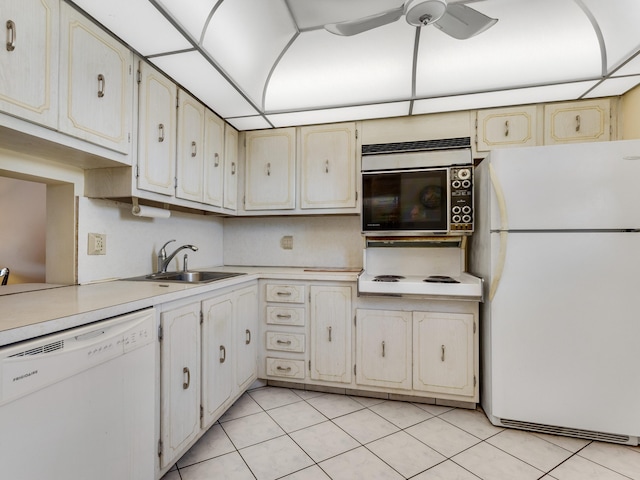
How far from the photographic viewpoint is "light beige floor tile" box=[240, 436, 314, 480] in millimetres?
1501

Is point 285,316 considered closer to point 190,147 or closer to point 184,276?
point 184,276

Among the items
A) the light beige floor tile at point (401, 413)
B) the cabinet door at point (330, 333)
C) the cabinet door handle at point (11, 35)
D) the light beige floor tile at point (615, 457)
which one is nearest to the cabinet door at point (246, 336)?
the cabinet door at point (330, 333)

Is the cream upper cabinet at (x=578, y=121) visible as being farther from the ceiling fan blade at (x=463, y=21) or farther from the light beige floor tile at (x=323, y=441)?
the light beige floor tile at (x=323, y=441)

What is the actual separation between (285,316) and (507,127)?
2222mm

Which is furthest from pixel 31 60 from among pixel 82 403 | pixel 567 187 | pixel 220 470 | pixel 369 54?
pixel 567 187

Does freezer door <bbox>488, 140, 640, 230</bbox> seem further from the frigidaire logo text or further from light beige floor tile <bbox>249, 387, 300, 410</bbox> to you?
the frigidaire logo text

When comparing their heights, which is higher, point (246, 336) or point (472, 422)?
point (246, 336)

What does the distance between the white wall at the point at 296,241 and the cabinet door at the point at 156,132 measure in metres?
1.20

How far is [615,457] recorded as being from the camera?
1.62m

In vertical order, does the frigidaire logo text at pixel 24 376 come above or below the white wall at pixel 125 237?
below

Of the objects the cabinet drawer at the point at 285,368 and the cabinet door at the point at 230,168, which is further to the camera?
the cabinet door at the point at 230,168

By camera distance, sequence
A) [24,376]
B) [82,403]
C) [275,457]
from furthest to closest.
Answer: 1. [275,457]
2. [82,403]
3. [24,376]

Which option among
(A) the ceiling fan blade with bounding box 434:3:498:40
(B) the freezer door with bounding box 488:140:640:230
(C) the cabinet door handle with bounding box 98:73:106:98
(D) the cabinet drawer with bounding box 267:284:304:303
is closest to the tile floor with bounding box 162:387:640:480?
(D) the cabinet drawer with bounding box 267:284:304:303

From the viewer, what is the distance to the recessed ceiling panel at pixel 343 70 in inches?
74.2
